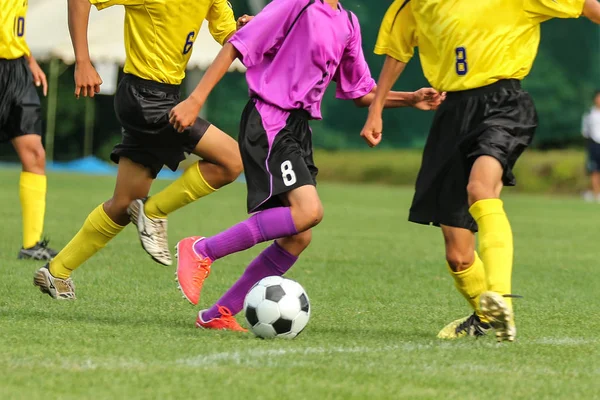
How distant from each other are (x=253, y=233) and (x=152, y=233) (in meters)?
0.78

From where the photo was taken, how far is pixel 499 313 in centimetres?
497

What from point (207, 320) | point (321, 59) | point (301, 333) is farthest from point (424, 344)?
point (321, 59)

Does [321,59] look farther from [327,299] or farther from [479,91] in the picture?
[327,299]

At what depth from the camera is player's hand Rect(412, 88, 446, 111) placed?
6027mm

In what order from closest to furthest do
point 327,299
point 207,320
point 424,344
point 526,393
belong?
point 526,393
point 424,344
point 207,320
point 327,299

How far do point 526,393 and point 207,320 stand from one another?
1921mm

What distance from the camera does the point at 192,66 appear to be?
23156 millimetres

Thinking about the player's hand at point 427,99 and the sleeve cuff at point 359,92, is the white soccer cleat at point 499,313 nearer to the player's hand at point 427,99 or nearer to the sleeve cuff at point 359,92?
the player's hand at point 427,99

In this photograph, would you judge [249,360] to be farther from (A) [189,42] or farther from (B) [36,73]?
(B) [36,73]

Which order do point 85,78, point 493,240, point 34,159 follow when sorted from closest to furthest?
point 493,240
point 85,78
point 34,159

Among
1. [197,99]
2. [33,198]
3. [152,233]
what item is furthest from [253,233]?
[33,198]

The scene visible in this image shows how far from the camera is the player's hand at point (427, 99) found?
237 inches

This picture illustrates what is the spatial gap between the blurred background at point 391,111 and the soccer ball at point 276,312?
47.0ft

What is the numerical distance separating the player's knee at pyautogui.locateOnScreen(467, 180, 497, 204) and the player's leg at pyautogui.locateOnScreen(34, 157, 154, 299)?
182 centimetres
